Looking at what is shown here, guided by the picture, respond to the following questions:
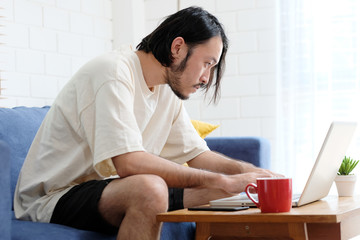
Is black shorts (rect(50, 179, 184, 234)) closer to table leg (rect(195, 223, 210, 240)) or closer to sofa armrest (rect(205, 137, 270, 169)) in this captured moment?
table leg (rect(195, 223, 210, 240))

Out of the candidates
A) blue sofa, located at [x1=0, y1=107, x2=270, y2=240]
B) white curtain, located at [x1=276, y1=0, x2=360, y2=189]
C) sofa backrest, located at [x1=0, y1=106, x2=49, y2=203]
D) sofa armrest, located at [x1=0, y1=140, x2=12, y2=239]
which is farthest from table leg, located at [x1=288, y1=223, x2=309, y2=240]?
white curtain, located at [x1=276, y1=0, x2=360, y2=189]

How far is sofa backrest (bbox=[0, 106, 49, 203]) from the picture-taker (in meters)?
2.05

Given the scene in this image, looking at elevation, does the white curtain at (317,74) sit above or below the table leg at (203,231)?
above

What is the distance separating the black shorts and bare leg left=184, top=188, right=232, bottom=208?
1.06 feet

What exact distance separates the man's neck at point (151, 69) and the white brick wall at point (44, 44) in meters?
0.82

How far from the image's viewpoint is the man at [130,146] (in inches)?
63.6

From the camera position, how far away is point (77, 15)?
10.0ft

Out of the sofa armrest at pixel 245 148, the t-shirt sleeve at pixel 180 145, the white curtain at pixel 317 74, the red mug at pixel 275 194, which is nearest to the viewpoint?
the red mug at pixel 275 194

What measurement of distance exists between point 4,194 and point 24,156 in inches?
33.7

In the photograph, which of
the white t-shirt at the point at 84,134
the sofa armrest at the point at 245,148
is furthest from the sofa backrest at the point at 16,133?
the sofa armrest at the point at 245,148

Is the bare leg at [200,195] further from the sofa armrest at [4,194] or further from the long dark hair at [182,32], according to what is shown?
the sofa armrest at [4,194]

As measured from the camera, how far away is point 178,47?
2.02m

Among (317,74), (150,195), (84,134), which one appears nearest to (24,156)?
(84,134)

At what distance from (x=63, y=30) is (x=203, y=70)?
1.16 m
